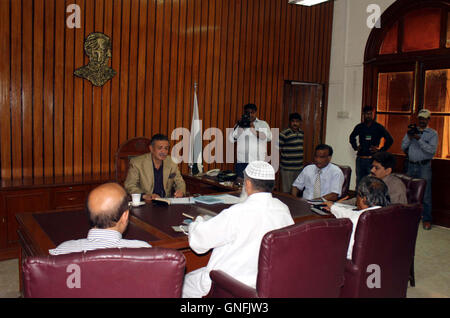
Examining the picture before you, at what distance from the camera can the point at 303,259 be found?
6.35 feet

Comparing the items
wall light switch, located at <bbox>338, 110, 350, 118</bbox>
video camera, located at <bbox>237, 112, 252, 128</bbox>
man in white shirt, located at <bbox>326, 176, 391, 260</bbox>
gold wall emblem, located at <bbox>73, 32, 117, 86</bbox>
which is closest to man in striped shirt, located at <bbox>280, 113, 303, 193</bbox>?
video camera, located at <bbox>237, 112, 252, 128</bbox>

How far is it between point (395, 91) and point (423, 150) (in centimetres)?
154

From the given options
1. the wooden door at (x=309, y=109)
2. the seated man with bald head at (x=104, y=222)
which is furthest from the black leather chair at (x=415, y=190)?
the wooden door at (x=309, y=109)

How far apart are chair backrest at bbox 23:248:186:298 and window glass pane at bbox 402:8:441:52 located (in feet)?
20.1

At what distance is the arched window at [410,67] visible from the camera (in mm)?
5980

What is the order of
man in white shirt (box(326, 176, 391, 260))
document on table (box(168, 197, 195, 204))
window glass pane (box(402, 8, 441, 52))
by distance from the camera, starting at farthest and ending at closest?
window glass pane (box(402, 8, 441, 52)), document on table (box(168, 197, 195, 204)), man in white shirt (box(326, 176, 391, 260))

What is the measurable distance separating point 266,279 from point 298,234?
0.26 metres

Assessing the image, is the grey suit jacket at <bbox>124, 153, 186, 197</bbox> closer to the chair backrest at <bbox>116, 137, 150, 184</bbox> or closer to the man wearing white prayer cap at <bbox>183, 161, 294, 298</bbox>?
the chair backrest at <bbox>116, 137, 150, 184</bbox>

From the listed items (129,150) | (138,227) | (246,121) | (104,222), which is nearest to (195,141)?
(246,121)

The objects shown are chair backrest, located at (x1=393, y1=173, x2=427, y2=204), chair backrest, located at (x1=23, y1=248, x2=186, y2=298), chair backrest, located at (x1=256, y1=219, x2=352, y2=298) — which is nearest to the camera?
chair backrest, located at (x1=23, y1=248, x2=186, y2=298)

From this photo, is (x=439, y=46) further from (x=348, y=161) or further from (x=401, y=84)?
(x=348, y=161)

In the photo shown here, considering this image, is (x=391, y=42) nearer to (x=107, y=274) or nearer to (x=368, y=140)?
(x=368, y=140)

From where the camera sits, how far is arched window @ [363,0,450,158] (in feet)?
19.6

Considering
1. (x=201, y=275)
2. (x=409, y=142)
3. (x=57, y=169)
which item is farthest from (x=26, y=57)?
(x=409, y=142)
